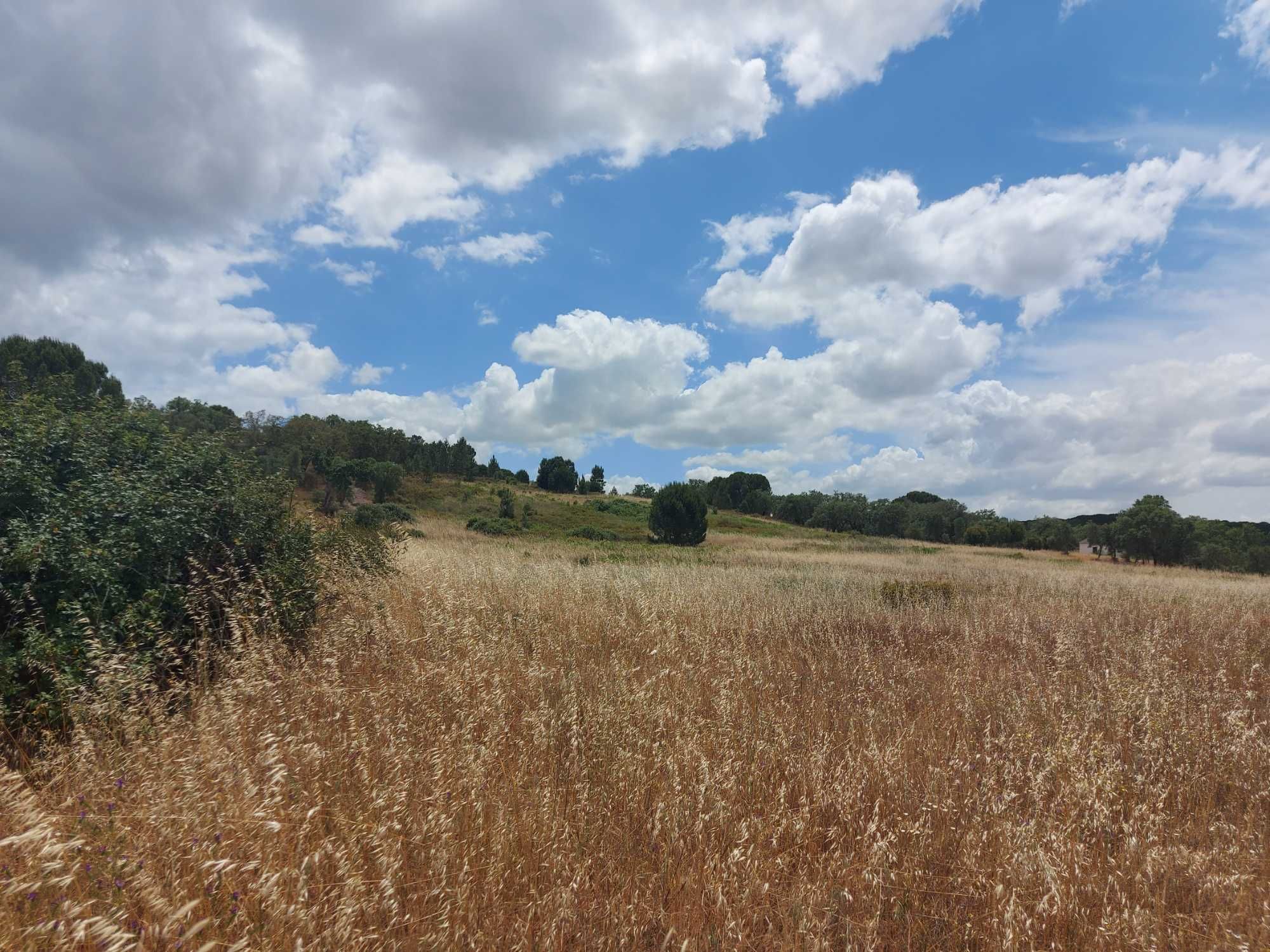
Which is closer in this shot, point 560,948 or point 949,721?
point 560,948

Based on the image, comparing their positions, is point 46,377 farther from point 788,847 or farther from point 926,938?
point 926,938

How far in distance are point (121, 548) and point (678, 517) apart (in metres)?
40.2

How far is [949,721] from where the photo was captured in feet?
16.4

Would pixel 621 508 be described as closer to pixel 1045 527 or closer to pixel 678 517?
pixel 678 517

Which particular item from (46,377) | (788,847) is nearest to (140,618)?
(46,377)

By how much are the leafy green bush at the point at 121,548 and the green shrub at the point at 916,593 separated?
33.4ft

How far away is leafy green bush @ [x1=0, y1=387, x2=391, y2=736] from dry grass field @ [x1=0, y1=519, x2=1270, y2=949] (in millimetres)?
662

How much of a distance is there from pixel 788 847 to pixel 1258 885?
221 cm

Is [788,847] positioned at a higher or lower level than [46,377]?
lower

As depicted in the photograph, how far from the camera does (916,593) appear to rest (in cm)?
1302

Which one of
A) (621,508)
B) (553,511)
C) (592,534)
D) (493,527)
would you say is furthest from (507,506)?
(621,508)

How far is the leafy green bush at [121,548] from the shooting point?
4.19 meters

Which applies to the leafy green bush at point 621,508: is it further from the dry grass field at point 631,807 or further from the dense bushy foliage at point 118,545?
the dry grass field at point 631,807

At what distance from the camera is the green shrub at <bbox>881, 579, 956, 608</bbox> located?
11.9m
